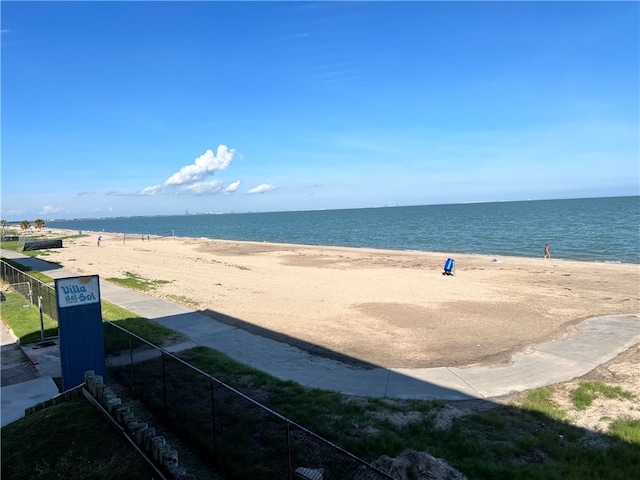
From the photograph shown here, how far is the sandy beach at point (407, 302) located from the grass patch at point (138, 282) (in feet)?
1.99

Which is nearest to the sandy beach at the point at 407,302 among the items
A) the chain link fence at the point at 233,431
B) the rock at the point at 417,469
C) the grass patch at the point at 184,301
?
the grass patch at the point at 184,301

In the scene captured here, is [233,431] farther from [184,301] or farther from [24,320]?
[184,301]

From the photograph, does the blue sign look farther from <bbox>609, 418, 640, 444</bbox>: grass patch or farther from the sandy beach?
<bbox>609, 418, 640, 444</bbox>: grass patch

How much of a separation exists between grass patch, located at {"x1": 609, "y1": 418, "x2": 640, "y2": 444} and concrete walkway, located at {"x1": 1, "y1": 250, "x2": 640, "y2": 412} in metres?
1.93

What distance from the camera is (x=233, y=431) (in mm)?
7238

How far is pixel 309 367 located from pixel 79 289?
208 inches

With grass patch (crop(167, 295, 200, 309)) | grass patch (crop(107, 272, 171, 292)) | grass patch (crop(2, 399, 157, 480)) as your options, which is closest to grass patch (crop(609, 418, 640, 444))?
grass patch (crop(2, 399, 157, 480))

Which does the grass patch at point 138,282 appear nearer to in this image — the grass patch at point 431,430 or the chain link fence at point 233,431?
the chain link fence at point 233,431

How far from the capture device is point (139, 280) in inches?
1001

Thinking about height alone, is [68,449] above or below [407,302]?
above

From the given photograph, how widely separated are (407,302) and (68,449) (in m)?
14.9

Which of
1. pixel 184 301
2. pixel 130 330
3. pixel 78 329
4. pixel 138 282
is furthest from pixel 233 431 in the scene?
pixel 138 282

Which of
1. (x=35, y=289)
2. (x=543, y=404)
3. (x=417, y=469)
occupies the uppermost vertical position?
(x=35, y=289)

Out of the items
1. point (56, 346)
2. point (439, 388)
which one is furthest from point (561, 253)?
point (56, 346)
